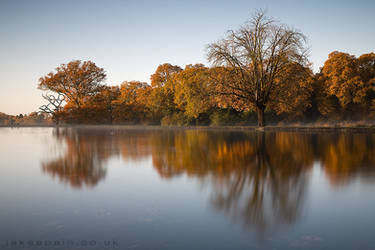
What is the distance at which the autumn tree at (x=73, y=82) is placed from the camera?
61.8m

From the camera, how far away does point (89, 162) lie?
9.84m

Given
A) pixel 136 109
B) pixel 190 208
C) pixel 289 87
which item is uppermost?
pixel 289 87

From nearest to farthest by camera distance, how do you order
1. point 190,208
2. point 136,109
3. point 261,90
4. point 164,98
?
point 190,208 → point 261,90 → point 164,98 → point 136,109

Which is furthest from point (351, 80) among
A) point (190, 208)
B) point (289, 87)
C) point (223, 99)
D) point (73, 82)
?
point (73, 82)

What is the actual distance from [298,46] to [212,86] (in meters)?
9.96

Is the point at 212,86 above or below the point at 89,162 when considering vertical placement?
above

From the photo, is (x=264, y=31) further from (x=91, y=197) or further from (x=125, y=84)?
(x=125, y=84)

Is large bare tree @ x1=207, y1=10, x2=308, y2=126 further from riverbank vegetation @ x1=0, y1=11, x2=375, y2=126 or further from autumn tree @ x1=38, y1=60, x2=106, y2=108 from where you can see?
autumn tree @ x1=38, y1=60, x2=106, y2=108

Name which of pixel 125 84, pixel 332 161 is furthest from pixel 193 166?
pixel 125 84

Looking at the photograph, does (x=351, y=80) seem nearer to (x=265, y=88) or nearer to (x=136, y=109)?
(x=265, y=88)

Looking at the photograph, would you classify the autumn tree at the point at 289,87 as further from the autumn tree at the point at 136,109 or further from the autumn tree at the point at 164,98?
the autumn tree at the point at 136,109

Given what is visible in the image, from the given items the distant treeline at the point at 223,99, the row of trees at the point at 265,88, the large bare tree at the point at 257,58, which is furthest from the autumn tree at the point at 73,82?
the large bare tree at the point at 257,58

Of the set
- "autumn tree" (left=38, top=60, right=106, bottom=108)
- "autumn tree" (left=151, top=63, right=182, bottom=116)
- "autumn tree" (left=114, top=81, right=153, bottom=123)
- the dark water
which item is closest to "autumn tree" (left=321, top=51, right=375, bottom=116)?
"autumn tree" (left=151, top=63, right=182, bottom=116)

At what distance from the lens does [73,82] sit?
6219 centimetres
